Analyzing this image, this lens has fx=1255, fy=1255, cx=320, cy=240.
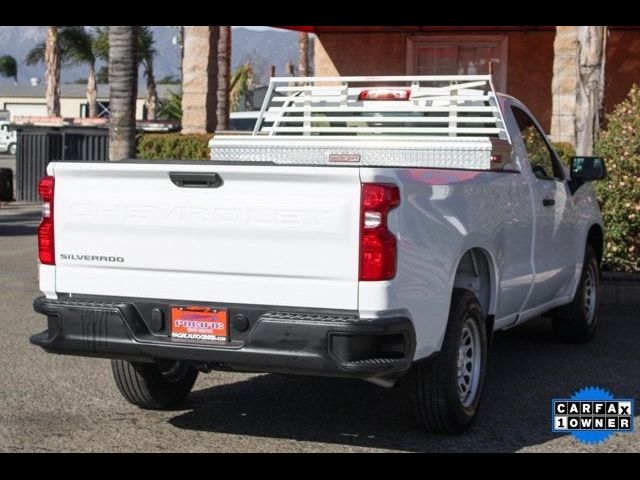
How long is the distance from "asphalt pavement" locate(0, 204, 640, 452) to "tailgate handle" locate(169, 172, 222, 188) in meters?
1.45

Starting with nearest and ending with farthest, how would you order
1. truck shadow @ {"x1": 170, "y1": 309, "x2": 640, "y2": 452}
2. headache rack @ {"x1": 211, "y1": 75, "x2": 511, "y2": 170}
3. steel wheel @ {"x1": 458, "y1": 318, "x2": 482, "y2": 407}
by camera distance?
truck shadow @ {"x1": 170, "y1": 309, "x2": 640, "y2": 452}, steel wheel @ {"x1": 458, "y1": 318, "x2": 482, "y2": 407}, headache rack @ {"x1": 211, "y1": 75, "x2": 511, "y2": 170}

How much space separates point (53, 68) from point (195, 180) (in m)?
47.0

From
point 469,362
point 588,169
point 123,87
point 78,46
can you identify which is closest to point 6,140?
point 78,46

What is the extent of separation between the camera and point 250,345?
21.0ft

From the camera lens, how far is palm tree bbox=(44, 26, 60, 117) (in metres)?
51.6

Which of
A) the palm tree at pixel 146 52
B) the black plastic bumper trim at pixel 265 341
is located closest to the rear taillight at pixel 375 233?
the black plastic bumper trim at pixel 265 341

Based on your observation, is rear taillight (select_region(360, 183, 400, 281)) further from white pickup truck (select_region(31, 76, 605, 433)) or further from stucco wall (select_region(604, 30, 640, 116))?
stucco wall (select_region(604, 30, 640, 116))

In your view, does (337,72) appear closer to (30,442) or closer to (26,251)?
(26,251)

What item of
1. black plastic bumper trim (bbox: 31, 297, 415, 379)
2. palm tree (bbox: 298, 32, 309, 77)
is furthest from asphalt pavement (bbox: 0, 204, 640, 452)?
palm tree (bbox: 298, 32, 309, 77)

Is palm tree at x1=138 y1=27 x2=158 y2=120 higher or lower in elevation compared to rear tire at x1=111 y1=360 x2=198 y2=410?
higher

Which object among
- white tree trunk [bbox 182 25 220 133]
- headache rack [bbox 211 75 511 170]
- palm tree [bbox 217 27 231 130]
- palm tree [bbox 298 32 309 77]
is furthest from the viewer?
palm tree [bbox 298 32 309 77]
